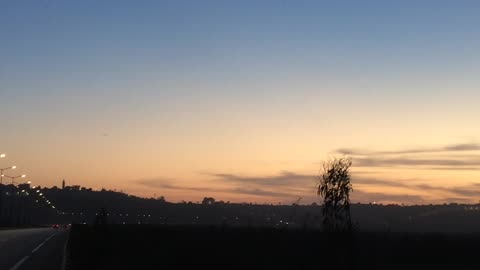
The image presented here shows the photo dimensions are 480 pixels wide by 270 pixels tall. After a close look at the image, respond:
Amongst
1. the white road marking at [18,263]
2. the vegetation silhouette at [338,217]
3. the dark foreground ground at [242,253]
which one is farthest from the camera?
the white road marking at [18,263]

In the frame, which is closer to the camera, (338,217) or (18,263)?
(338,217)

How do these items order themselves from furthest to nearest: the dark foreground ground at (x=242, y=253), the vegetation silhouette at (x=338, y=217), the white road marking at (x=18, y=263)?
the white road marking at (x=18, y=263) < the dark foreground ground at (x=242, y=253) < the vegetation silhouette at (x=338, y=217)

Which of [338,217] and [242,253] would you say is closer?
[338,217]

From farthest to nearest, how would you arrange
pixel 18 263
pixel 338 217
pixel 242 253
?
pixel 242 253, pixel 18 263, pixel 338 217

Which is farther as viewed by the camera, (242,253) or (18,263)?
(242,253)

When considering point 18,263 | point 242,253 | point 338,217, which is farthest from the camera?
point 242,253

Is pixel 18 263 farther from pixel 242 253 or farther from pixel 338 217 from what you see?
pixel 338 217

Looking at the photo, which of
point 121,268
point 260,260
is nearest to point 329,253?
point 121,268

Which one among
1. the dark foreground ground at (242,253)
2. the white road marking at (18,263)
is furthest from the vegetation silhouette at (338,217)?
the white road marking at (18,263)

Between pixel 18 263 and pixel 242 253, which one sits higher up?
pixel 242 253

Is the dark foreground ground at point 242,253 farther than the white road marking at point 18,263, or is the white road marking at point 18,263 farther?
the white road marking at point 18,263

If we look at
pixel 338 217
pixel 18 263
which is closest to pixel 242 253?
pixel 18 263

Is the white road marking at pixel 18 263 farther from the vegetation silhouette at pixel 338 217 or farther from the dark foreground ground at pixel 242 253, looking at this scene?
the vegetation silhouette at pixel 338 217

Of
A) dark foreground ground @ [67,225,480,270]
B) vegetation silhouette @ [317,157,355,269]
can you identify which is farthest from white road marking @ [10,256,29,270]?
vegetation silhouette @ [317,157,355,269]
